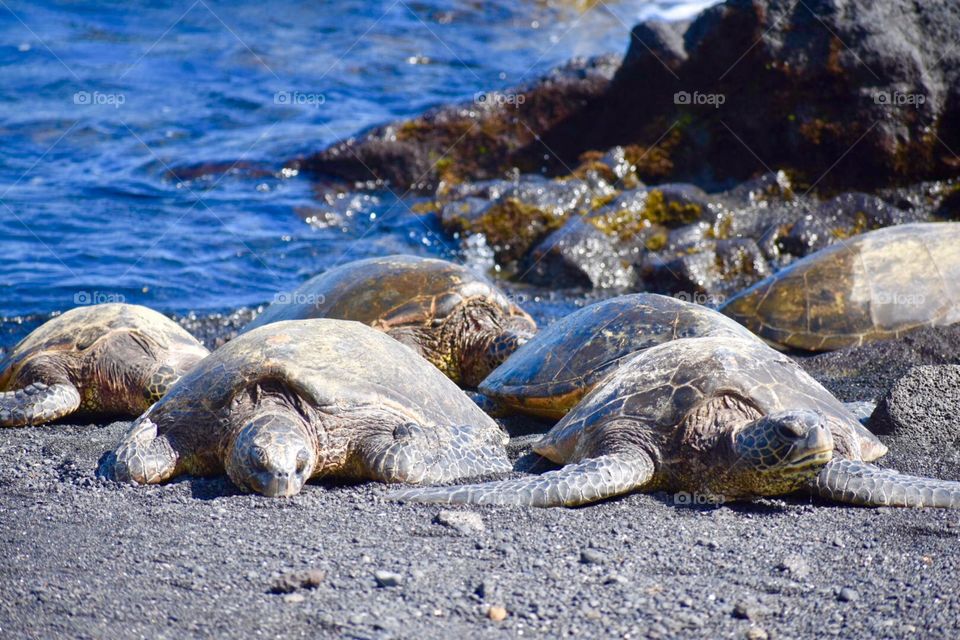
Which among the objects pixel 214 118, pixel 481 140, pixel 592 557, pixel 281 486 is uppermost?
pixel 214 118

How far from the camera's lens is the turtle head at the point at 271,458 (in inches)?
178

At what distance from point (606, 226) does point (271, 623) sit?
8740 mm

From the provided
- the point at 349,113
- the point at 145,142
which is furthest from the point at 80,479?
the point at 349,113

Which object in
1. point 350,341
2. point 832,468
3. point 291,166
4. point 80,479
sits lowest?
point 832,468

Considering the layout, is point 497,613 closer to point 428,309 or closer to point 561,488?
point 561,488

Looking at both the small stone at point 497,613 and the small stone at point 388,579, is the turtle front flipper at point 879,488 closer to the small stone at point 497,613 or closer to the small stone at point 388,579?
the small stone at point 497,613

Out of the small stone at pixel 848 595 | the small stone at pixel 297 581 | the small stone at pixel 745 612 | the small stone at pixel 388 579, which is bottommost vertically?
the small stone at pixel 848 595

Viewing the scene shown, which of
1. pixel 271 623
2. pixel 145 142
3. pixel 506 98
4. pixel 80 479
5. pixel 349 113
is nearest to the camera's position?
pixel 271 623

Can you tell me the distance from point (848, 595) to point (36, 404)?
5043 millimetres

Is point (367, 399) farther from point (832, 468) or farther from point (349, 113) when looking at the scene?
point (349, 113)

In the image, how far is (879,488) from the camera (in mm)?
4332

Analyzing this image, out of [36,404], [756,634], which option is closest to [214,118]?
[36,404]

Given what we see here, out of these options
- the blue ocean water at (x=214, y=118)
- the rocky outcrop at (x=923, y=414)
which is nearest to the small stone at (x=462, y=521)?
the rocky outcrop at (x=923, y=414)

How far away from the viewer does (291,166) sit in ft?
48.2
